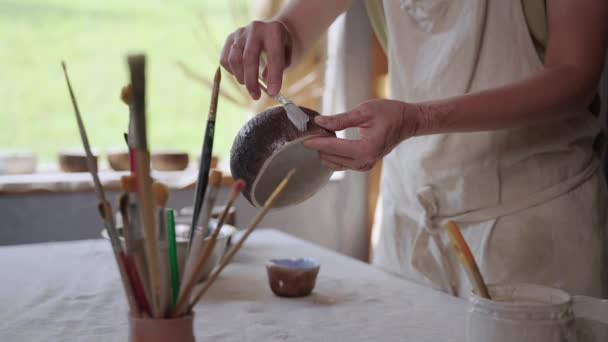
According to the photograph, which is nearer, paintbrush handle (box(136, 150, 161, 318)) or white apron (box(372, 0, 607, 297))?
paintbrush handle (box(136, 150, 161, 318))

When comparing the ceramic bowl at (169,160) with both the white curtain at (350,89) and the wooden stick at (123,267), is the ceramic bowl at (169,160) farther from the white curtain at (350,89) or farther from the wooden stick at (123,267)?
the wooden stick at (123,267)

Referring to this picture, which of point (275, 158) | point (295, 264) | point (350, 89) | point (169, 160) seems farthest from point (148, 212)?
point (350, 89)

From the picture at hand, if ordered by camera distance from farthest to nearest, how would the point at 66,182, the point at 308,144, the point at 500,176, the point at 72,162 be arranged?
the point at 72,162 → the point at 66,182 → the point at 500,176 → the point at 308,144

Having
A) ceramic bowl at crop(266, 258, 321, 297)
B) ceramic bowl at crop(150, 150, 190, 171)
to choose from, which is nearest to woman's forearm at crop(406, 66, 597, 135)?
ceramic bowl at crop(266, 258, 321, 297)

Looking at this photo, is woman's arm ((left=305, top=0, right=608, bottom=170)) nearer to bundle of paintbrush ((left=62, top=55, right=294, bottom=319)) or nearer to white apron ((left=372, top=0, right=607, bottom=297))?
white apron ((left=372, top=0, right=607, bottom=297))

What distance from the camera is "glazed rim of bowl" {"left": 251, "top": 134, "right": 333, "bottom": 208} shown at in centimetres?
96

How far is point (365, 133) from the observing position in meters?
0.97

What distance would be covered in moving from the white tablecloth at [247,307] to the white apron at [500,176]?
0.53 feet

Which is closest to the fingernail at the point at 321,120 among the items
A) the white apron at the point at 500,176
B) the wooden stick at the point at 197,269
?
the wooden stick at the point at 197,269

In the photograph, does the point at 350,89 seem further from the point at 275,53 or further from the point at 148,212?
the point at 148,212

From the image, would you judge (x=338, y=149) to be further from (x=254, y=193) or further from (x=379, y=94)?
(x=379, y=94)

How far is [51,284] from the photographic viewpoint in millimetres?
1275

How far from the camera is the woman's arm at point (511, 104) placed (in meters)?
0.97

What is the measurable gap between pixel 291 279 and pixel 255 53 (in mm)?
406
